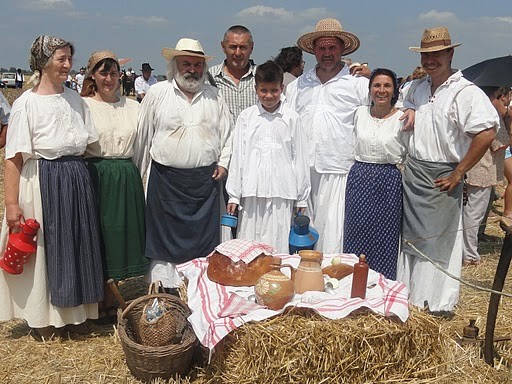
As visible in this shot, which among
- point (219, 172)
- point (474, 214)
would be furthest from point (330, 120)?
point (474, 214)

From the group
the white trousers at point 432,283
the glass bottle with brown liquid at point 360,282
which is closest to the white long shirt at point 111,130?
the glass bottle with brown liquid at point 360,282

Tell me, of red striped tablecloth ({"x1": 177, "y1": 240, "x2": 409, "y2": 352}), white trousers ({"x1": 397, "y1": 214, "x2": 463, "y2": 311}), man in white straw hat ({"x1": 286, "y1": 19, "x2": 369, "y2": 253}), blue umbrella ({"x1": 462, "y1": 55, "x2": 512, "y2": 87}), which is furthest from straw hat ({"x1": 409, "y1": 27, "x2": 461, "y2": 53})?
blue umbrella ({"x1": 462, "y1": 55, "x2": 512, "y2": 87})

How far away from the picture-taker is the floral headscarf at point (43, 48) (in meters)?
3.72

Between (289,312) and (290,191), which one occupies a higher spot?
(290,191)

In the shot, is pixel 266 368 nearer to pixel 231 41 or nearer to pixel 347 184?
pixel 347 184

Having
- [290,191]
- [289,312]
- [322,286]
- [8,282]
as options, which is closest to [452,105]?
[290,191]

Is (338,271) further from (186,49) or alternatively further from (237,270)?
(186,49)

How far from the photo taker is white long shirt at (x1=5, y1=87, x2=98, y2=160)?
12.0ft

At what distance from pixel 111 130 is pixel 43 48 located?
71 centimetres

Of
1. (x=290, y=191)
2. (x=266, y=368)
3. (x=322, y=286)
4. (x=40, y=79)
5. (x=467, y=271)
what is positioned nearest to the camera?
(x=266, y=368)

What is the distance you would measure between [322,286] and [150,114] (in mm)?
1941

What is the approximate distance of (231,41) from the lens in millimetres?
4531

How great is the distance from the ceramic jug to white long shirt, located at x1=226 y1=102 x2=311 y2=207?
A: 1.10 meters

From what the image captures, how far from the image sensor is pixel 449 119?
13.0 ft
